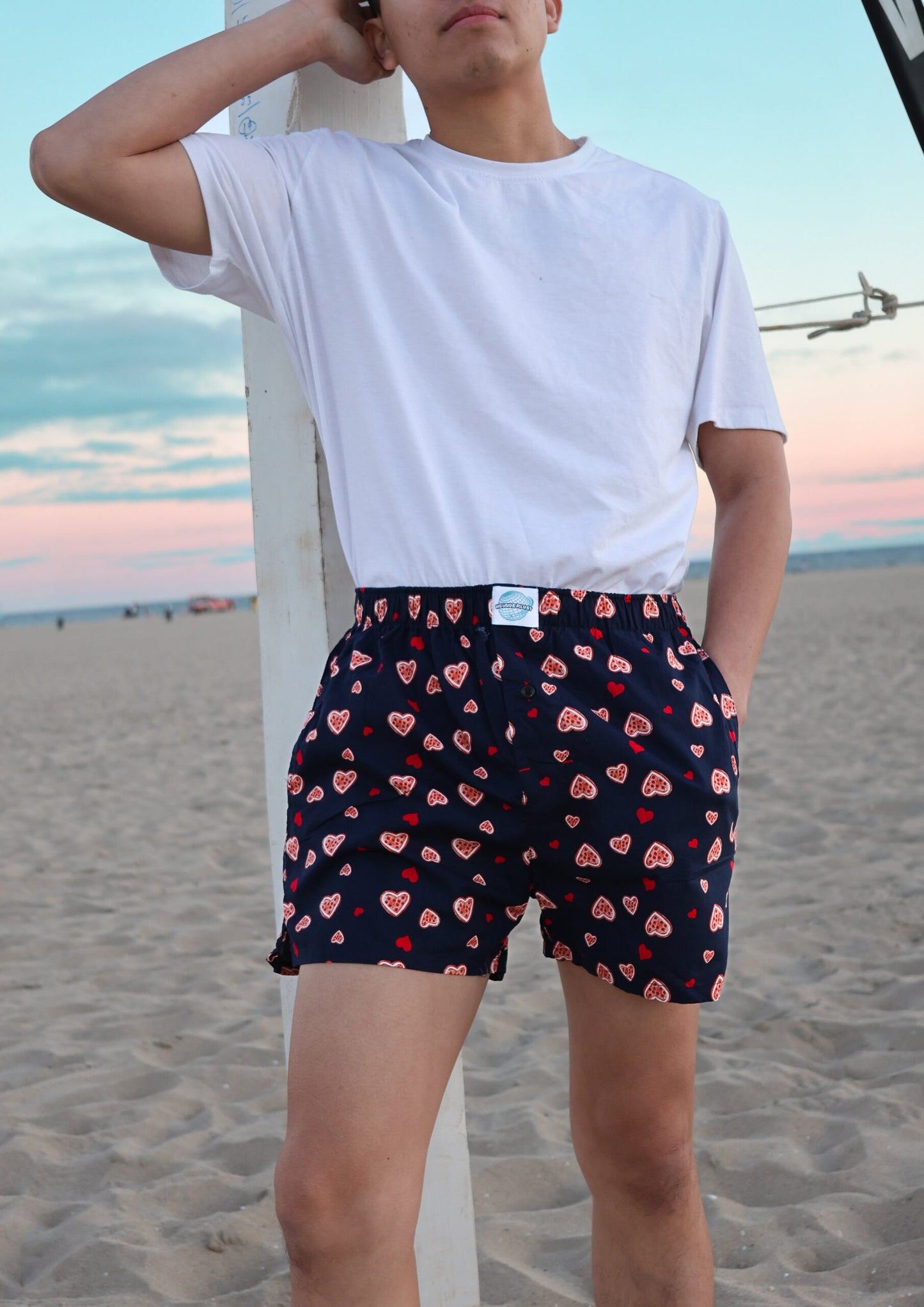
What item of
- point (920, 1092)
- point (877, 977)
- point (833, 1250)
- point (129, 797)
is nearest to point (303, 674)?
point (833, 1250)

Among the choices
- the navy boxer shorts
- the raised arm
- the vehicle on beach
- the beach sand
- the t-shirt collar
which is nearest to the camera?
the navy boxer shorts

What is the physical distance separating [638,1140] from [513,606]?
692 mm

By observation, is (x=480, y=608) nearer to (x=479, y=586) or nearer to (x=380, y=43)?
(x=479, y=586)

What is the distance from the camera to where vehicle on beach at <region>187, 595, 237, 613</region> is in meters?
59.2

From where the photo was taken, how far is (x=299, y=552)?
182 cm

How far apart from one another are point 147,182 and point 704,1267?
157cm

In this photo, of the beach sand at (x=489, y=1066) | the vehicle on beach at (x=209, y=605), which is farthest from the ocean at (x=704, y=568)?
the beach sand at (x=489, y=1066)

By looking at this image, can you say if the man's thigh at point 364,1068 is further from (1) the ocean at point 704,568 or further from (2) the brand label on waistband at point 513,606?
(1) the ocean at point 704,568

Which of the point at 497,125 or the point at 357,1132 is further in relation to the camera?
the point at 497,125

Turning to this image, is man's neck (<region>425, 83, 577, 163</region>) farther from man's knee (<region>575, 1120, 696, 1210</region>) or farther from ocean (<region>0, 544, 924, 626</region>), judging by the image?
ocean (<region>0, 544, 924, 626</region>)

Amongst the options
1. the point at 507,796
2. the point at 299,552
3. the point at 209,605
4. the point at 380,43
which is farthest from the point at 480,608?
the point at 209,605

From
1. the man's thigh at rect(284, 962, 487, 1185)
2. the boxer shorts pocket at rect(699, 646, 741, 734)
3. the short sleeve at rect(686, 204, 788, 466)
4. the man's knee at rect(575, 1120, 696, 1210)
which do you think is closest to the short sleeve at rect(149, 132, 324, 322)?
the short sleeve at rect(686, 204, 788, 466)

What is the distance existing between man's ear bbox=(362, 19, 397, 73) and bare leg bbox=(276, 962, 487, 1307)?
125 centimetres

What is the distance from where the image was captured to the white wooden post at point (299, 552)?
179cm
